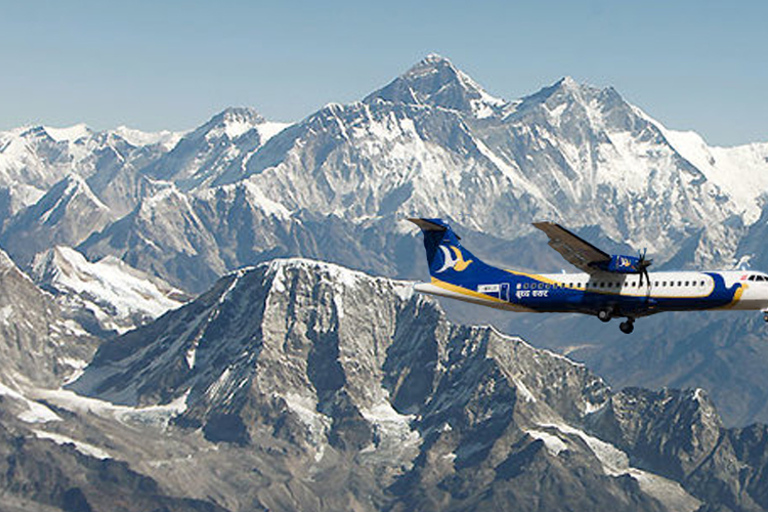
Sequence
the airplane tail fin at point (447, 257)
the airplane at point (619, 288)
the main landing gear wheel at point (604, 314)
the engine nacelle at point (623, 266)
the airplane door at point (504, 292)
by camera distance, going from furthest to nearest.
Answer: the airplane tail fin at point (447, 257) < the airplane door at point (504, 292) < the main landing gear wheel at point (604, 314) < the engine nacelle at point (623, 266) < the airplane at point (619, 288)

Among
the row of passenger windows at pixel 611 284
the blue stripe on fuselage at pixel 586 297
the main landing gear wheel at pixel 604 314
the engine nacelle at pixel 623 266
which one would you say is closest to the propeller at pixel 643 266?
the engine nacelle at pixel 623 266

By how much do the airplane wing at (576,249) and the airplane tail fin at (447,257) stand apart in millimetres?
24940

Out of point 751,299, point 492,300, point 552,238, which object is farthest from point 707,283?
point 492,300

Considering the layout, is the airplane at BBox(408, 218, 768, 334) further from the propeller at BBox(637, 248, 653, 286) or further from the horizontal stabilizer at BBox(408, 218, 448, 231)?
the horizontal stabilizer at BBox(408, 218, 448, 231)

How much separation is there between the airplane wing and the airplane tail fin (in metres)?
24.9

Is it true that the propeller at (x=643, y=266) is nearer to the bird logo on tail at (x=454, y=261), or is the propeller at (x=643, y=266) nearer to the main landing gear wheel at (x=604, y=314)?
the main landing gear wheel at (x=604, y=314)

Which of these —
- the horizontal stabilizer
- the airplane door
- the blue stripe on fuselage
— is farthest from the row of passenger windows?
the horizontal stabilizer

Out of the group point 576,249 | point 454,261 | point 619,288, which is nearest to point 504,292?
point 454,261

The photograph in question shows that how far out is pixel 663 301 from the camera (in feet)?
486

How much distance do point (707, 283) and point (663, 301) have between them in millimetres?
5153

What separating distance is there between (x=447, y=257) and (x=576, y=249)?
1324 inches

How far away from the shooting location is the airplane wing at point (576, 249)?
471ft

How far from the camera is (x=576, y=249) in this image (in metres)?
147

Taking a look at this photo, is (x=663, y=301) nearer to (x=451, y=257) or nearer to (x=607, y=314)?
(x=607, y=314)
